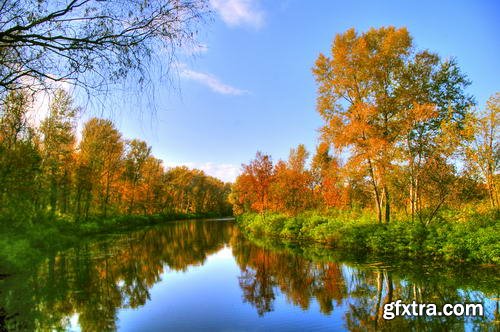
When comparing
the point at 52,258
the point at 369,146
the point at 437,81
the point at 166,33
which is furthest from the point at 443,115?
the point at 52,258

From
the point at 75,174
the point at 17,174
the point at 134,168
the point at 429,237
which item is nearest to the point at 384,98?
the point at 429,237

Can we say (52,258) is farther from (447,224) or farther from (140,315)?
(447,224)

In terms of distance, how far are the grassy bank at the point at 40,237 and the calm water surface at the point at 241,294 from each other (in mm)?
1069

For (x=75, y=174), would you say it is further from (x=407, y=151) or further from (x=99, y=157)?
(x=407, y=151)

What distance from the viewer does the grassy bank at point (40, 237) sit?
1733cm

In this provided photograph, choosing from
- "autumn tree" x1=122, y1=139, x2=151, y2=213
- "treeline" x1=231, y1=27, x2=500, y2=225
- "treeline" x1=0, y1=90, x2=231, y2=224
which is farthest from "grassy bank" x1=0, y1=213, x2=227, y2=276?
"treeline" x1=231, y1=27, x2=500, y2=225

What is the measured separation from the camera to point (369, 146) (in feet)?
72.8

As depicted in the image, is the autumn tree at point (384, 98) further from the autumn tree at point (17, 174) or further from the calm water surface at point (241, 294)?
the autumn tree at point (17, 174)

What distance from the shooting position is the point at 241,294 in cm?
1280

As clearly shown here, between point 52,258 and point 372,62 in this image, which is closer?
point 52,258

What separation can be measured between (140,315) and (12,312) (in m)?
3.76

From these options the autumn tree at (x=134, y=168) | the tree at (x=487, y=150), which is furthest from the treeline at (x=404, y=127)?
the autumn tree at (x=134, y=168)

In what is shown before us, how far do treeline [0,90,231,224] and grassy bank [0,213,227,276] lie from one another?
32.0 inches

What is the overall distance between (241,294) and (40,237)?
18.2m
